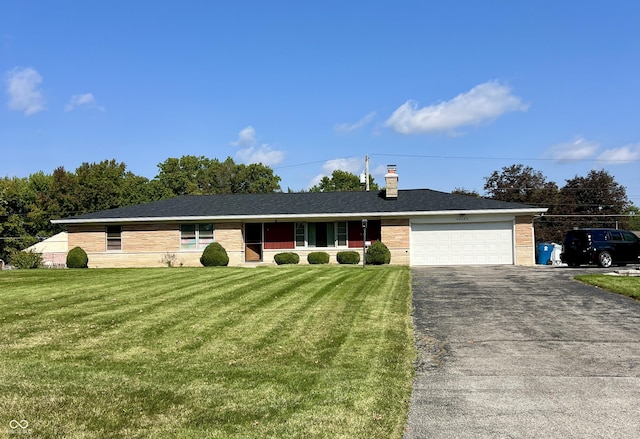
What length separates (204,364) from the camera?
635cm

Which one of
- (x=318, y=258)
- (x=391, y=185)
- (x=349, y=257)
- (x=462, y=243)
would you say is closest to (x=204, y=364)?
(x=349, y=257)

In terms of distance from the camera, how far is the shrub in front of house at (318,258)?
26766 millimetres

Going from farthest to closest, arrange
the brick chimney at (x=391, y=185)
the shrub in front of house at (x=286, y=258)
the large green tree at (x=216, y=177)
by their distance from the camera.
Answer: the large green tree at (x=216, y=177)
the brick chimney at (x=391, y=185)
the shrub in front of house at (x=286, y=258)

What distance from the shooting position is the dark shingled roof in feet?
87.4

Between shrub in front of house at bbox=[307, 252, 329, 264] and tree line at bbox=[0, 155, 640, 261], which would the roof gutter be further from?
tree line at bbox=[0, 155, 640, 261]

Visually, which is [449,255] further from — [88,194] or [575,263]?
[88,194]

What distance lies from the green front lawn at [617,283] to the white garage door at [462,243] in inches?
376

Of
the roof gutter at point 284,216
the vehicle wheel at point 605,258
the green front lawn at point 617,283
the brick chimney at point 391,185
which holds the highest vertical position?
the brick chimney at point 391,185

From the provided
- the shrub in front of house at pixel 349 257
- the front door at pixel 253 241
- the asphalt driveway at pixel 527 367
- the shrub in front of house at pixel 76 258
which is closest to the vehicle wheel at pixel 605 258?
the asphalt driveway at pixel 527 367

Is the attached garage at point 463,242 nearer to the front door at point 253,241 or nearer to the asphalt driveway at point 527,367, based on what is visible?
the front door at point 253,241

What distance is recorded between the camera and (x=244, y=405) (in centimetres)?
482

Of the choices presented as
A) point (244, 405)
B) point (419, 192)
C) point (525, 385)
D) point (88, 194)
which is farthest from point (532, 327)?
point (88, 194)

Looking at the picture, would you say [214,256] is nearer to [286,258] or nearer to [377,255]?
[286,258]

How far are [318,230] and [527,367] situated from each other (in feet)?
72.0
